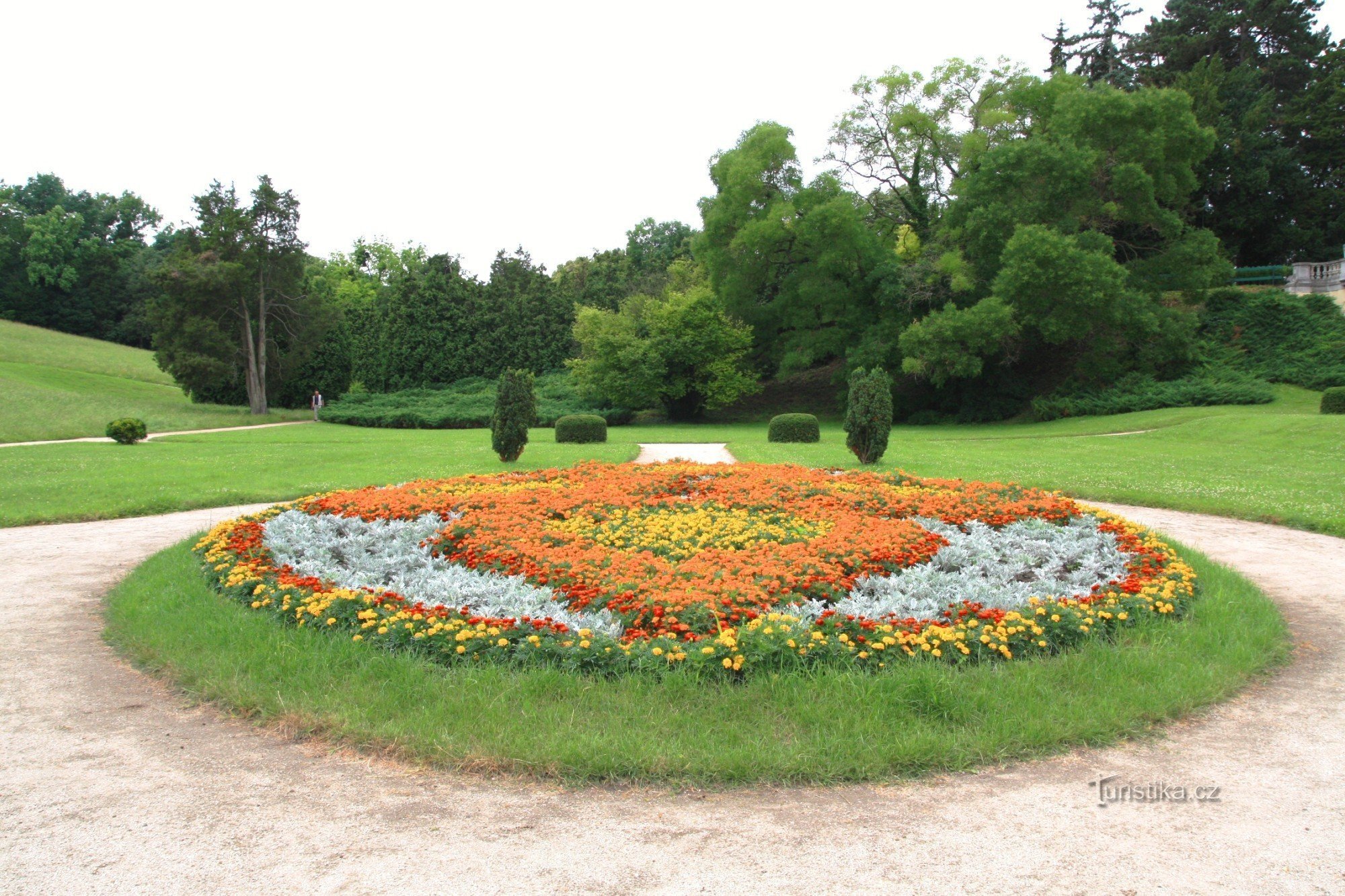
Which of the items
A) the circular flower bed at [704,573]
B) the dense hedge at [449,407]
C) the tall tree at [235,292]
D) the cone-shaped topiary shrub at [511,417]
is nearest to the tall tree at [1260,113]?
the dense hedge at [449,407]

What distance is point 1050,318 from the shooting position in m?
28.2

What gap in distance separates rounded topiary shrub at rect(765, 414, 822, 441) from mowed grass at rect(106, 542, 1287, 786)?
56.1ft

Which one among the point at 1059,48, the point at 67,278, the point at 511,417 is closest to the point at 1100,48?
the point at 1059,48

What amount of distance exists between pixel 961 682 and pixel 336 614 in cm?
356

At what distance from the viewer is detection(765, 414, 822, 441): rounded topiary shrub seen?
22188 millimetres

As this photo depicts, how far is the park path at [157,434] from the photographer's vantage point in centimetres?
2250

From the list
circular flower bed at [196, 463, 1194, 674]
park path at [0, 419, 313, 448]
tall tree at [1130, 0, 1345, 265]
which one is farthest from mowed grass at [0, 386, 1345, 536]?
tall tree at [1130, 0, 1345, 265]

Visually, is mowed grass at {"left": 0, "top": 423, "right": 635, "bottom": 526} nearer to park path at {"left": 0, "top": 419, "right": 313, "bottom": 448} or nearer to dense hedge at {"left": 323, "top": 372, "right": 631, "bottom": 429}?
park path at {"left": 0, "top": 419, "right": 313, "bottom": 448}

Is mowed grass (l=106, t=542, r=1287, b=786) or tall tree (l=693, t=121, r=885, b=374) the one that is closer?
mowed grass (l=106, t=542, r=1287, b=786)

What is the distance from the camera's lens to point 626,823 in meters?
3.19

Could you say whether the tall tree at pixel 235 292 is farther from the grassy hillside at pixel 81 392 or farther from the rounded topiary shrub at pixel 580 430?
the rounded topiary shrub at pixel 580 430

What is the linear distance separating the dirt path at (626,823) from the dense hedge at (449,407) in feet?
95.6

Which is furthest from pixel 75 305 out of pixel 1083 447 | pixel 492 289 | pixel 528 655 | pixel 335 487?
pixel 528 655

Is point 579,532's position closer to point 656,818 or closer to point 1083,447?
point 656,818
